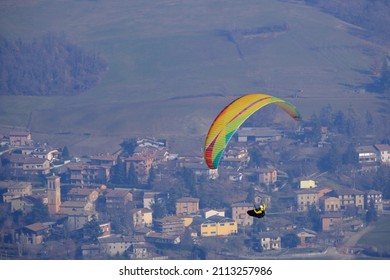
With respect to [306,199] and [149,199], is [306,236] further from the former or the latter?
[149,199]

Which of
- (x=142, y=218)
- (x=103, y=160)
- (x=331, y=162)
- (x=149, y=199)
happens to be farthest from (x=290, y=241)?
(x=103, y=160)

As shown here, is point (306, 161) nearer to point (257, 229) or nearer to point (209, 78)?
point (257, 229)

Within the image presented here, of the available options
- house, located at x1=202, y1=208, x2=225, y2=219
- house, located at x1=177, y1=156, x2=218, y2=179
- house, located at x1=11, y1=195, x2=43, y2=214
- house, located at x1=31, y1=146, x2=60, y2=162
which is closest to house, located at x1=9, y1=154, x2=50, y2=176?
house, located at x1=31, y1=146, x2=60, y2=162

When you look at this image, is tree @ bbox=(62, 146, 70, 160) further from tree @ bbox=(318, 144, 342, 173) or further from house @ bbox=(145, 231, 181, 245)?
house @ bbox=(145, 231, 181, 245)

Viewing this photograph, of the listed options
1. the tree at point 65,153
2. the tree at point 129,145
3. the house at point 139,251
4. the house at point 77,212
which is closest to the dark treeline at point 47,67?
the tree at point 129,145
